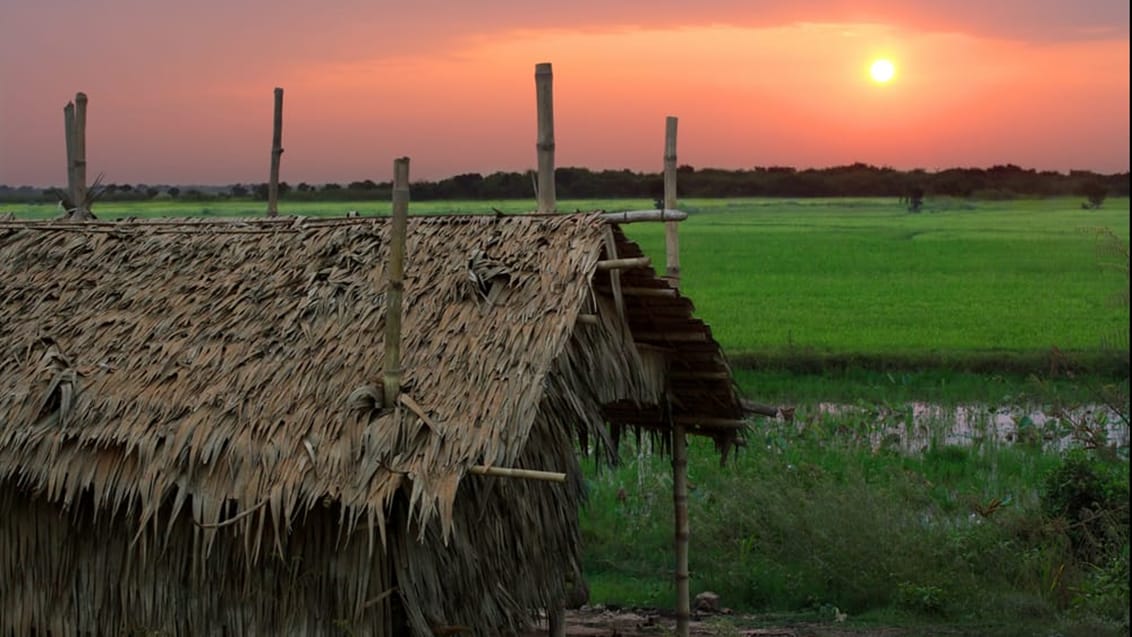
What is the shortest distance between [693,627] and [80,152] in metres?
4.70

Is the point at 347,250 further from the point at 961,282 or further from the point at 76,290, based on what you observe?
the point at 961,282

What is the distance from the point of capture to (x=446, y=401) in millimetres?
4980

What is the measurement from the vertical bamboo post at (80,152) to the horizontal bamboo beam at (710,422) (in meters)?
3.80

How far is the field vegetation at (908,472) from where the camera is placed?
316 inches

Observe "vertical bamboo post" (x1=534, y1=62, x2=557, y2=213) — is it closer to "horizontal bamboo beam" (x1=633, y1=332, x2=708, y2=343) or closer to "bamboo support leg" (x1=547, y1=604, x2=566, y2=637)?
"horizontal bamboo beam" (x1=633, y1=332, x2=708, y2=343)

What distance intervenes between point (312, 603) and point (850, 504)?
426cm

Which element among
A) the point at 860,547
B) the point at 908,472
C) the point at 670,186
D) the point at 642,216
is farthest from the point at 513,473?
the point at 908,472

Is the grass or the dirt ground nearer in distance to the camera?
the dirt ground

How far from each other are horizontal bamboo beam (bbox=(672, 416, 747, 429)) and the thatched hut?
0.69 metres

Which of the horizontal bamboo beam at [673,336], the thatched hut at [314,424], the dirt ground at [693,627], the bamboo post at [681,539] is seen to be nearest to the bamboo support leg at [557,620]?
the thatched hut at [314,424]

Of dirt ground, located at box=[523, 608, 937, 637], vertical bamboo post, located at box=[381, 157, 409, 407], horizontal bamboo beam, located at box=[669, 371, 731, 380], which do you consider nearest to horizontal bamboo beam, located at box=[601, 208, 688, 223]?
vertical bamboo post, located at box=[381, 157, 409, 407]

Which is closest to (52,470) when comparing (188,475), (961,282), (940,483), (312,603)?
(188,475)

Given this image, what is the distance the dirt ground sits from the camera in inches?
293

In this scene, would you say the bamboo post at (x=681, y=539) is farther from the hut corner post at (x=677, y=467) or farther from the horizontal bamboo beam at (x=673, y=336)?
the horizontal bamboo beam at (x=673, y=336)
